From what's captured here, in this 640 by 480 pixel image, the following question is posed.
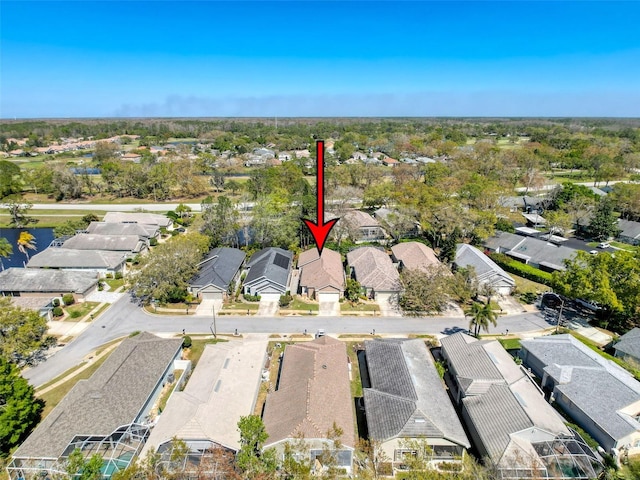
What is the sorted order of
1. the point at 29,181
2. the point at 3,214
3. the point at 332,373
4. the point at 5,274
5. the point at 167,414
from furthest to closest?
the point at 29,181 < the point at 3,214 < the point at 5,274 < the point at 332,373 < the point at 167,414

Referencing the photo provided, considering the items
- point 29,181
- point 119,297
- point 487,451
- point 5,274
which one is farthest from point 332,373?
point 29,181

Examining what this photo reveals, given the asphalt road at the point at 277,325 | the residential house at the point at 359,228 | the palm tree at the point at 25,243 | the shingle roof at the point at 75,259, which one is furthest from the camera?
the residential house at the point at 359,228

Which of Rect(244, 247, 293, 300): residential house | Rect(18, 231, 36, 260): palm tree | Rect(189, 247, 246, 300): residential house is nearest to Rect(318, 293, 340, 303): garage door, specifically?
Rect(244, 247, 293, 300): residential house

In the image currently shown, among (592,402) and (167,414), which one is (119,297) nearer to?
(167,414)

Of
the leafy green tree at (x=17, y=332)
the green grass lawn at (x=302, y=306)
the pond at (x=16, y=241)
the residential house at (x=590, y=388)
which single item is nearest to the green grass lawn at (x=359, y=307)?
the green grass lawn at (x=302, y=306)

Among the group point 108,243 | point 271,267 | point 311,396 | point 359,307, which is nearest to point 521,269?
point 359,307

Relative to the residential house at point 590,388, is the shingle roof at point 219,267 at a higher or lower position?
higher

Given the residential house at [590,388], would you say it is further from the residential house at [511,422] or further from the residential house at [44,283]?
the residential house at [44,283]
